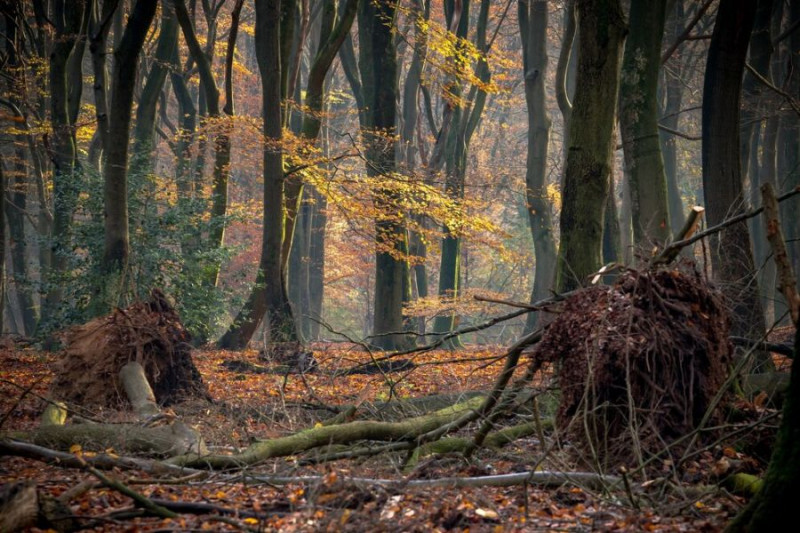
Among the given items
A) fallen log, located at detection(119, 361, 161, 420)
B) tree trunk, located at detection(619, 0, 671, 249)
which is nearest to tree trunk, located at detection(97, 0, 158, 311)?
fallen log, located at detection(119, 361, 161, 420)

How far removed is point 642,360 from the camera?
5.48 m

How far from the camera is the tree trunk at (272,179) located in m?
14.6

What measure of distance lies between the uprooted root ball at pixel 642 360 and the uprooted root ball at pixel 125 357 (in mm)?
5279

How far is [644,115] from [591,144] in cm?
328

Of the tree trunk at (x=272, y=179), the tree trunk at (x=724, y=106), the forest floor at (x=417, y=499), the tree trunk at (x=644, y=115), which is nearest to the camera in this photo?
the forest floor at (x=417, y=499)

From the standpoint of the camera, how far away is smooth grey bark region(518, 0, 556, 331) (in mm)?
20234

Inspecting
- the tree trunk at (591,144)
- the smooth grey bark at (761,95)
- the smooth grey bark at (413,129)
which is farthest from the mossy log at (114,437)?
the smooth grey bark at (413,129)

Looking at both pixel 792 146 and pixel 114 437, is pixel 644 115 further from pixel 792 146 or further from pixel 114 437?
pixel 792 146

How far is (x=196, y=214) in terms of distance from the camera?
15383 millimetres

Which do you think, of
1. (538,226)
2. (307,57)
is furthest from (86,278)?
(307,57)

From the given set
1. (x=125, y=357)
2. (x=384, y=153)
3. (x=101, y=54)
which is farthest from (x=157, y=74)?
(x=125, y=357)

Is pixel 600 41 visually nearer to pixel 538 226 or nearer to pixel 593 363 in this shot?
pixel 593 363

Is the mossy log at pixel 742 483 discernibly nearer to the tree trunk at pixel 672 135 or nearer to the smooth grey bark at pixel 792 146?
the smooth grey bark at pixel 792 146

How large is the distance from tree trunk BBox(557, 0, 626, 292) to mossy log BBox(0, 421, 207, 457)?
4.04m
